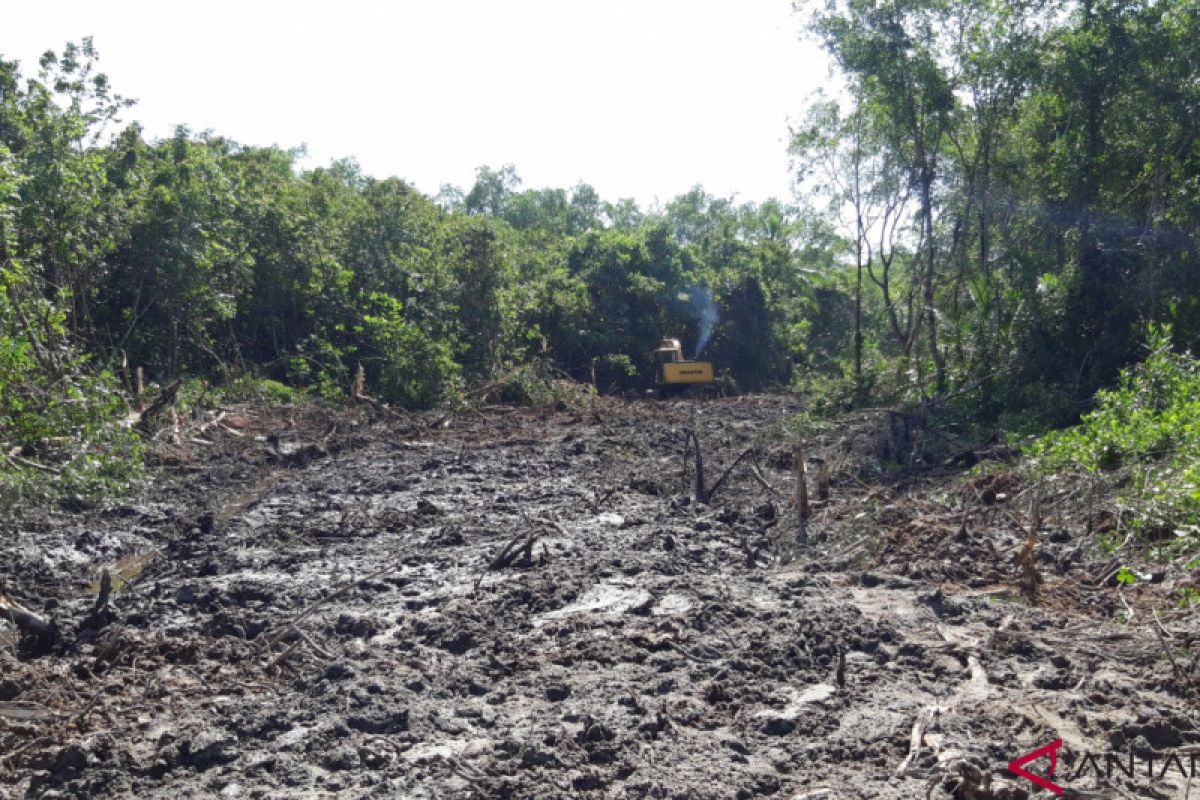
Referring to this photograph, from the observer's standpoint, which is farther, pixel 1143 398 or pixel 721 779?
pixel 1143 398

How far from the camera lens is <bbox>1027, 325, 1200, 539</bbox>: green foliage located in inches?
278

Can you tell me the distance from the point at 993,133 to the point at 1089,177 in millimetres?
2197

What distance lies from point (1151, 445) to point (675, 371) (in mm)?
16966

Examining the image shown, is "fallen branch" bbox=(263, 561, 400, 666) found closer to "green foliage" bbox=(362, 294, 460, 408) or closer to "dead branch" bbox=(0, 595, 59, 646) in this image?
"dead branch" bbox=(0, 595, 59, 646)

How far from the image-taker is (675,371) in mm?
25344

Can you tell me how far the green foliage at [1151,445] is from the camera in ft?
23.2

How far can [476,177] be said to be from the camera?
46344 mm

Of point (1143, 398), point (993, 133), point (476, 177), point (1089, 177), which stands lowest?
point (1143, 398)

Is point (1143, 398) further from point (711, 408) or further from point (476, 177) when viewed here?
point (476, 177)

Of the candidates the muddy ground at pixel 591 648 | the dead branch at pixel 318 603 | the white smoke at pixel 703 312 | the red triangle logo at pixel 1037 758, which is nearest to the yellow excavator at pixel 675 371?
the white smoke at pixel 703 312

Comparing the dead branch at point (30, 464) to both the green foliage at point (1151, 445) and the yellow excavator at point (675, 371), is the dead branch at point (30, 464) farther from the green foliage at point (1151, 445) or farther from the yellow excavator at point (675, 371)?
the yellow excavator at point (675, 371)

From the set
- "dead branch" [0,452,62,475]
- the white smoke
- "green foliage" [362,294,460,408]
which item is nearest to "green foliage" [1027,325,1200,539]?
"dead branch" [0,452,62,475]

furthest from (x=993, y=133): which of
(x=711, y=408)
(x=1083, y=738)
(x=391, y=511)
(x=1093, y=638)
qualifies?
(x=1083, y=738)

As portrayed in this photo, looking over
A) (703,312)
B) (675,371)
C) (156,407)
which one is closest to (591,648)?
(156,407)
